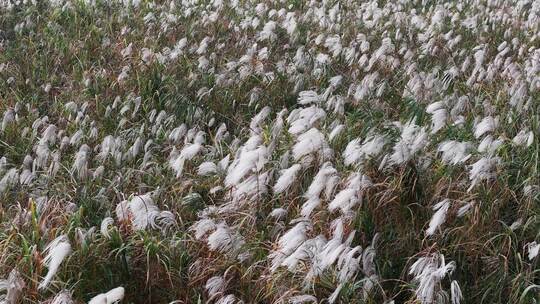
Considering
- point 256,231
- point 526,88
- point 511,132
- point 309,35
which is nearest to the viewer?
point 256,231

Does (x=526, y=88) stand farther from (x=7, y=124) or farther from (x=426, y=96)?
(x=7, y=124)

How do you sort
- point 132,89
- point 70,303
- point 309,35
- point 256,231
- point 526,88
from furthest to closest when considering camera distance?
1. point 309,35
2. point 132,89
3. point 526,88
4. point 256,231
5. point 70,303

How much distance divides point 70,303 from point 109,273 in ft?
2.06

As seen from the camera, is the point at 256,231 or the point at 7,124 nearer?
the point at 256,231

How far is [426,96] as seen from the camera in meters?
5.93

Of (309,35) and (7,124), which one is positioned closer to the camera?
(7,124)

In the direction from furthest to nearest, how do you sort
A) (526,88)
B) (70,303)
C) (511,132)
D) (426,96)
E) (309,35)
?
(309,35)
(426,96)
(526,88)
(511,132)
(70,303)

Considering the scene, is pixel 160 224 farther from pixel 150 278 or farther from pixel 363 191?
pixel 363 191

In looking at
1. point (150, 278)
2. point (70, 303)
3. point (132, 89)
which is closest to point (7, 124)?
point (132, 89)

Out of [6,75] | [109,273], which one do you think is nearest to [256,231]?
[109,273]

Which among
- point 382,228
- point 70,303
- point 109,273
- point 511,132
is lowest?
point 511,132

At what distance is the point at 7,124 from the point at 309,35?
379cm

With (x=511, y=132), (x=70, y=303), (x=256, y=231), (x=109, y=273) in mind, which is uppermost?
(x=70, y=303)

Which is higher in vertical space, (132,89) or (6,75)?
(6,75)
